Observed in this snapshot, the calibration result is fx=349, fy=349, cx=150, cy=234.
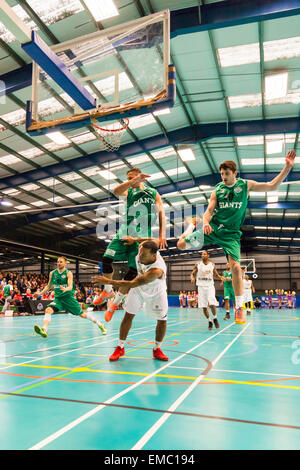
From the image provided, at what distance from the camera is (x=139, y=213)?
5289 mm

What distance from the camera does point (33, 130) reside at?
8.18m

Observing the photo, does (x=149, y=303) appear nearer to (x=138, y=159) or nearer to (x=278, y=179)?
(x=278, y=179)

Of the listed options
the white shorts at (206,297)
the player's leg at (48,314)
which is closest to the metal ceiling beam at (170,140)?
the white shorts at (206,297)

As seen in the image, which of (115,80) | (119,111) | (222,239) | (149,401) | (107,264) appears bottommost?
(149,401)

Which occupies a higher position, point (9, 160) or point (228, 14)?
point (228, 14)

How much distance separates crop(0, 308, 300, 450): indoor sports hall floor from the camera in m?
2.42

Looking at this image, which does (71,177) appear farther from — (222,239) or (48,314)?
(222,239)

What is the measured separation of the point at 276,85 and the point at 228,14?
475 cm

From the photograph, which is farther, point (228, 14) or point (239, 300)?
point (228, 14)

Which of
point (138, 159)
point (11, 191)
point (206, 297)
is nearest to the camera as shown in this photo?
point (206, 297)

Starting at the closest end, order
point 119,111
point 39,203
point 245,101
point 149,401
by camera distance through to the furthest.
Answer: point 149,401 < point 119,111 < point 245,101 < point 39,203

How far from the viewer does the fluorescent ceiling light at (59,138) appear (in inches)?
619

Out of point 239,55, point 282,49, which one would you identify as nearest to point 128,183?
point 239,55
